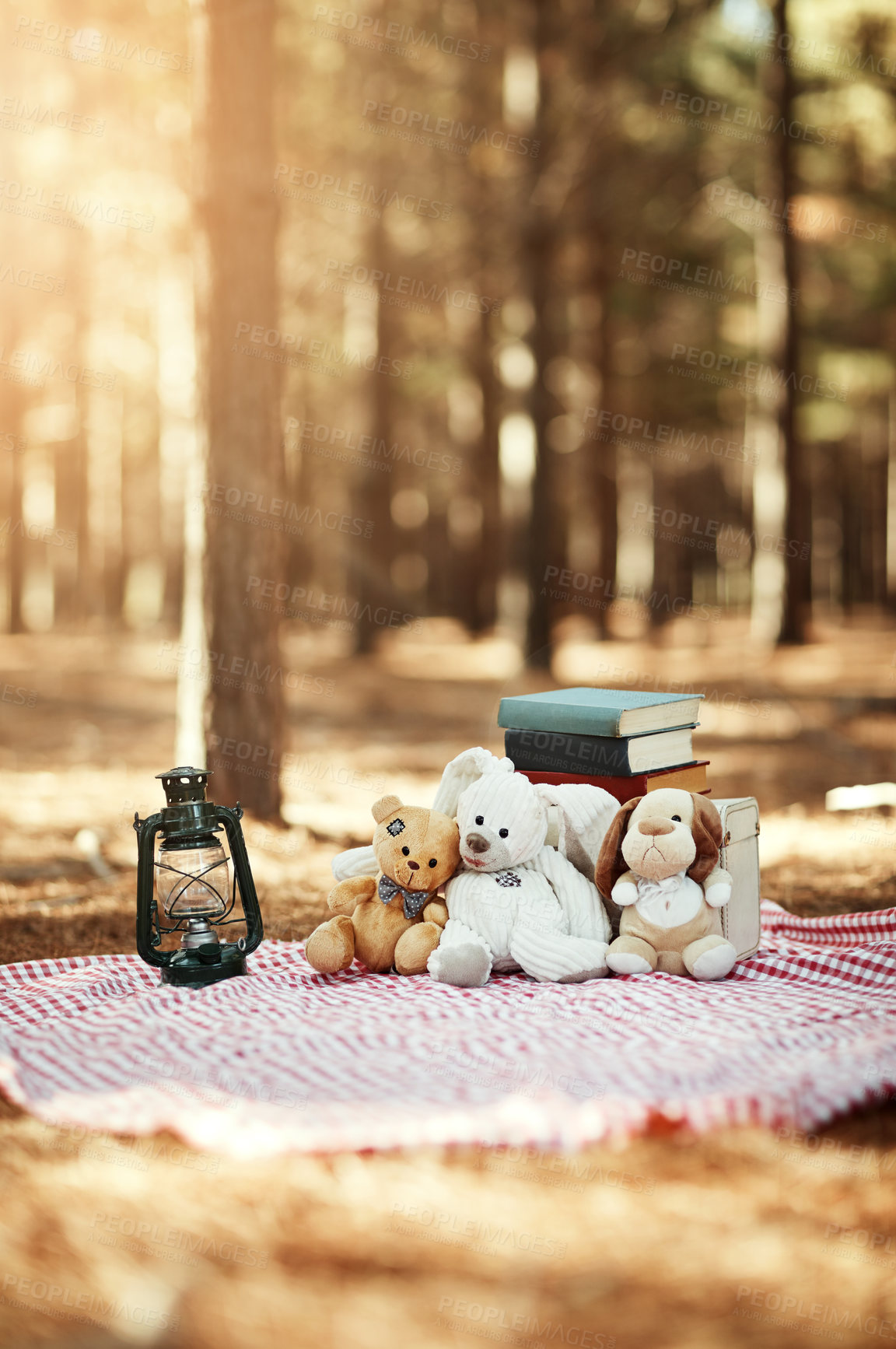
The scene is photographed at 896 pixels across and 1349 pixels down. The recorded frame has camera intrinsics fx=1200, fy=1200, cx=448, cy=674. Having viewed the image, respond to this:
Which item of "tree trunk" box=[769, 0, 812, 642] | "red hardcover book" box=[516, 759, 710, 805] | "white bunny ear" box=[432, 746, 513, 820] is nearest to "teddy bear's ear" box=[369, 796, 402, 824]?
"white bunny ear" box=[432, 746, 513, 820]

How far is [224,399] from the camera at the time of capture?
21.2ft

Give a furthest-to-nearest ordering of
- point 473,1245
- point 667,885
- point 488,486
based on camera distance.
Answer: point 488,486 < point 667,885 < point 473,1245

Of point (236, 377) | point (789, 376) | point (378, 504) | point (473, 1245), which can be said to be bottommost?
point (473, 1245)

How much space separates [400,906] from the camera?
397cm

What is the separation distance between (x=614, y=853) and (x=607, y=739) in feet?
1.61

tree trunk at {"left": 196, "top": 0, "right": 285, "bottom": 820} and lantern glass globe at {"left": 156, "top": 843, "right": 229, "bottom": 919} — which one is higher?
tree trunk at {"left": 196, "top": 0, "right": 285, "bottom": 820}

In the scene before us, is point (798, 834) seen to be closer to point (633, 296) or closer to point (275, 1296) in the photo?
point (275, 1296)

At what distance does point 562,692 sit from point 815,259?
721 inches

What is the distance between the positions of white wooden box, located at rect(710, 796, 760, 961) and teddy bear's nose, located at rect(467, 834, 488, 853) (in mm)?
769

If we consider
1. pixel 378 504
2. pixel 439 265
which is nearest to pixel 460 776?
pixel 378 504

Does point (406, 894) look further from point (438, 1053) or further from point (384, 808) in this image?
point (438, 1053)

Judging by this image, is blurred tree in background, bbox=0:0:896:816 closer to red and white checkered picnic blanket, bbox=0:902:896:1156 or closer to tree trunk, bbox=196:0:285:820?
tree trunk, bbox=196:0:285:820

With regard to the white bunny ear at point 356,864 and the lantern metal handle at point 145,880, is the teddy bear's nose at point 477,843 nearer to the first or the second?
the white bunny ear at point 356,864

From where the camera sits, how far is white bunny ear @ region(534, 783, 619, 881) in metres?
4.01
